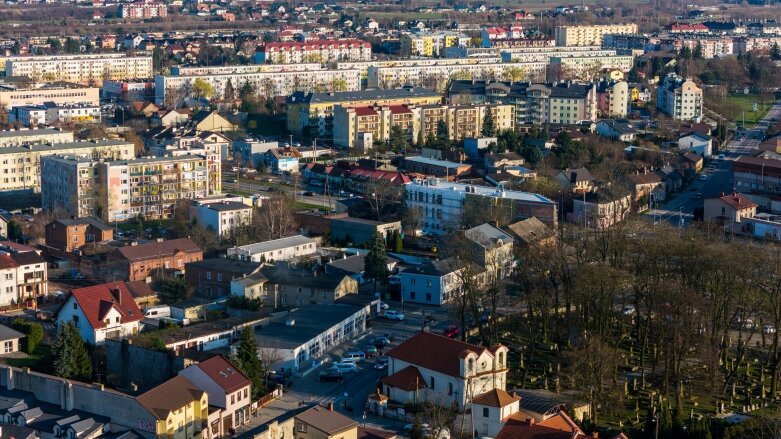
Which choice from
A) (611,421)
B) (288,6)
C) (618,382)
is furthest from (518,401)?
(288,6)

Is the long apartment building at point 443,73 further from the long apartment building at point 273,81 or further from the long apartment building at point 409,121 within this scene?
the long apartment building at point 409,121

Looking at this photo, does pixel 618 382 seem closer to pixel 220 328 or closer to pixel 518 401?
pixel 518 401

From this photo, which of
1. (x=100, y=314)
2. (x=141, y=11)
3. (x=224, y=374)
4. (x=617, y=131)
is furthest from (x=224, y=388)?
(x=141, y=11)

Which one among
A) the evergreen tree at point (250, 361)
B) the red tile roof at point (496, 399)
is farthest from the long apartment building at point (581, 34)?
the red tile roof at point (496, 399)

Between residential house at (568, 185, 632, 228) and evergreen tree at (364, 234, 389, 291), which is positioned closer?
evergreen tree at (364, 234, 389, 291)

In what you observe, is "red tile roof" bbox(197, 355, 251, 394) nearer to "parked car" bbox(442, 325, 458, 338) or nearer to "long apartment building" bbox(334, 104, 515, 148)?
"parked car" bbox(442, 325, 458, 338)

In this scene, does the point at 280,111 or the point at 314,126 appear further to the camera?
the point at 280,111

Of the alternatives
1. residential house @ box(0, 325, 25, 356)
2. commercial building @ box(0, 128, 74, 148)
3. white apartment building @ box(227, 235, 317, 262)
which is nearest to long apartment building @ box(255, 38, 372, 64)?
commercial building @ box(0, 128, 74, 148)
